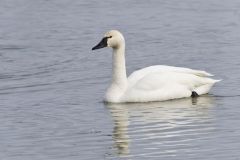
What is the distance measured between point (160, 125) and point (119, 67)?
2.68 metres

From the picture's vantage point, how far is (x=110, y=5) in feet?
82.7

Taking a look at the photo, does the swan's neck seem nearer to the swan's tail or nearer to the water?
the water

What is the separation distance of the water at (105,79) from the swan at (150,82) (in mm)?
208

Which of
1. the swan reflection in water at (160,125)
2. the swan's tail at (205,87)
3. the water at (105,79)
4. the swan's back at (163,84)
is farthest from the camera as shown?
the swan's tail at (205,87)

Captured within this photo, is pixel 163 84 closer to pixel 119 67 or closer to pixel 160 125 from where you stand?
pixel 119 67

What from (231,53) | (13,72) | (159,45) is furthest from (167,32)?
(13,72)

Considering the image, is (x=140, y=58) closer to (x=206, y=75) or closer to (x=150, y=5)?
(x=206, y=75)

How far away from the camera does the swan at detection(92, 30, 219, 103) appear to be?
51.7 feet

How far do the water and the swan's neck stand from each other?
1.33 feet

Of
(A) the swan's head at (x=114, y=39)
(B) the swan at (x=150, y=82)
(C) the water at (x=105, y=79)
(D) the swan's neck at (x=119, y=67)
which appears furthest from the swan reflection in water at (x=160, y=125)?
(A) the swan's head at (x=114, y=39)

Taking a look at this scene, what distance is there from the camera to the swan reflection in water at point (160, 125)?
40.0ft

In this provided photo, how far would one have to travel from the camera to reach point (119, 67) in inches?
632

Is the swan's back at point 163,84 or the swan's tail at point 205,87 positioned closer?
the swan's back at point 163,84

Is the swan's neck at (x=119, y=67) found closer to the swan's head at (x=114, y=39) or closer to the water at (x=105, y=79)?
the swan's head at (x=114, y=39)
